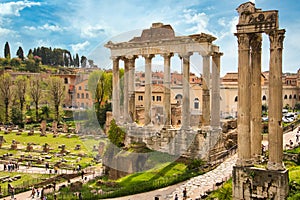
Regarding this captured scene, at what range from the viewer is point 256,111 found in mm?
15109

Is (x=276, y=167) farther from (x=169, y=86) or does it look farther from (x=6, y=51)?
(x=6, y=51)

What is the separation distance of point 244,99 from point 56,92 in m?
44.7

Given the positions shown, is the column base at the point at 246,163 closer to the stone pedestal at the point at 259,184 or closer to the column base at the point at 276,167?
the stone pedestal at the point at 259,184

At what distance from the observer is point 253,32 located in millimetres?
13945

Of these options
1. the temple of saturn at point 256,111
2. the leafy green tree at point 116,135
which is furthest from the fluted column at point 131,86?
the temple of saturn at point 256,111

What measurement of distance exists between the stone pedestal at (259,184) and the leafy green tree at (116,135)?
1366 cm

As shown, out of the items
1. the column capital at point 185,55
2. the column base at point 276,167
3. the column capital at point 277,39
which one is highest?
the column capital at point 185,55

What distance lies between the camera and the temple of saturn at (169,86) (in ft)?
80.0

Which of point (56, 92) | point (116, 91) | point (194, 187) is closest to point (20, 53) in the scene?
point (56, 92)

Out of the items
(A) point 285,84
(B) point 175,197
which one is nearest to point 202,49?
Answer: (B) point 175,197

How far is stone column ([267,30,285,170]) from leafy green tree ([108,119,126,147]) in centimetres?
1490

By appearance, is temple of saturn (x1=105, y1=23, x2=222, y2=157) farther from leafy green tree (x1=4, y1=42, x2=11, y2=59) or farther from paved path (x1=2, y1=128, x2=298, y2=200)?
leafy green tree (x1=4, y1=42, x2=11, y2=59)

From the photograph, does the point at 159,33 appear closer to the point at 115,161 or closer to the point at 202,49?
the point at 202,49

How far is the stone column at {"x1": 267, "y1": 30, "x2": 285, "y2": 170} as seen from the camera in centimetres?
1343
